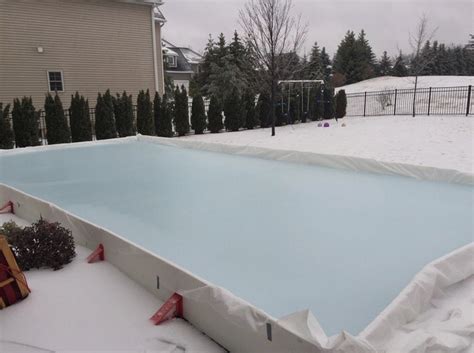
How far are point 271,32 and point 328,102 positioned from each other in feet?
16.5

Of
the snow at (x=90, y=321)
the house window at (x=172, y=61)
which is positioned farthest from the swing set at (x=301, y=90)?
the house window at (x=172, y=61)

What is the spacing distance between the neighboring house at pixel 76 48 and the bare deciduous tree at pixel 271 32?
3469mm

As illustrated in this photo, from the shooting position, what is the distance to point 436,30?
15906 mm

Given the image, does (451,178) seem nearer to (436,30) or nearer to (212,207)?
(212,207)

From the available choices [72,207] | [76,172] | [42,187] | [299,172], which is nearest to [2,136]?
[76,172]

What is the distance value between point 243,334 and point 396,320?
0.65 metres

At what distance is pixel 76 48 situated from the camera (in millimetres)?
11414

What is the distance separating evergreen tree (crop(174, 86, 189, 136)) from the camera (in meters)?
10.6

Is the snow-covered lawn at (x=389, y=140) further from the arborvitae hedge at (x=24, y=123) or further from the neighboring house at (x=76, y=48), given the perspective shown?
the arborvitae hedge at (x=24, y=123)

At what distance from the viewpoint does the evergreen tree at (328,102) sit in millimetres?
14530

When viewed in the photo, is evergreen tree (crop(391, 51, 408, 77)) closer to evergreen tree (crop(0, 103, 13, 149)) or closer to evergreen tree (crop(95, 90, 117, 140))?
evergreen tree (crop(95, 90, 117, 140))

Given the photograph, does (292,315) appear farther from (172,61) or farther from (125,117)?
(172,61)

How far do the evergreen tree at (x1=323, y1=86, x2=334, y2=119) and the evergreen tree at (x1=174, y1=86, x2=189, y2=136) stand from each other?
614cm

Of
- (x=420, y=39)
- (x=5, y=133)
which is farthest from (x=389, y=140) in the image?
(x=420, y=39)
